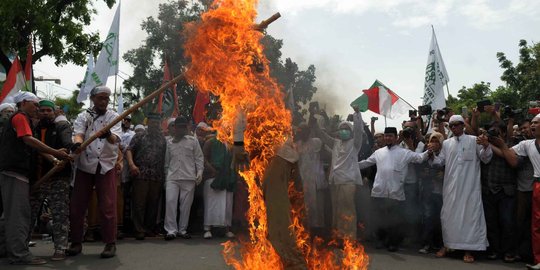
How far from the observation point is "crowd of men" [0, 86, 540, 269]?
5848 millimetres

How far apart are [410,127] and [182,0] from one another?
1143 centimetres

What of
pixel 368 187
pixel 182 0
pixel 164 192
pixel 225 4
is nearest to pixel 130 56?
pixel 182 0

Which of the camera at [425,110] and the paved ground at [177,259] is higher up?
the camera at [425,110]

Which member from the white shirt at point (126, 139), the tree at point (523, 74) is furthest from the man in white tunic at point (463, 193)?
the tree at point (523, 74)

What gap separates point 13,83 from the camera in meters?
10.7

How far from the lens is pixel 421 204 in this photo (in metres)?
7.98

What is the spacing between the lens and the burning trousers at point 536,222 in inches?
254

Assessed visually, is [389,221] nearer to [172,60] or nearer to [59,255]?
[59,255]

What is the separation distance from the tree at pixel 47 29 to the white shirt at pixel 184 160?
35.7 feet

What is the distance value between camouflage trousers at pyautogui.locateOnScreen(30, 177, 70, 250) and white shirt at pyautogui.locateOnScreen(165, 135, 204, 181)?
2.40 m

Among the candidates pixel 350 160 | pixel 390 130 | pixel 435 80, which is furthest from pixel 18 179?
pixel 435 80

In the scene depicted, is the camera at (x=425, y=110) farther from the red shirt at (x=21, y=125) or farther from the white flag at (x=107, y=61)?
the white flag at (x=107, y=61)

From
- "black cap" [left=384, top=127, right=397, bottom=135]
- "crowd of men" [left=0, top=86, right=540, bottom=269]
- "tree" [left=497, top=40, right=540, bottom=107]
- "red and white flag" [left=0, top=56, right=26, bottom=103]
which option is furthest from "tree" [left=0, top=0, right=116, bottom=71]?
"tree" [left=497, top=40, right=540, bottom=107]

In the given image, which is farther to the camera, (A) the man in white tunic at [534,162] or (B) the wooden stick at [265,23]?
(A) the man in white tunic at [534,162]
